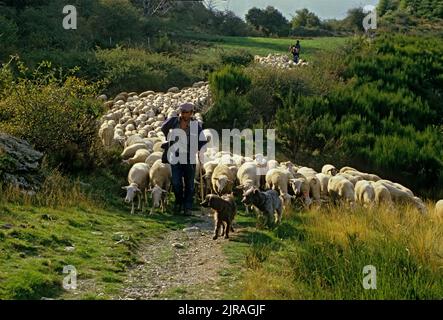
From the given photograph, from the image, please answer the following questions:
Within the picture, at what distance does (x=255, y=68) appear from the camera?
72.3ft

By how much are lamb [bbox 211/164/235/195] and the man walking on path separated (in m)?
0.57

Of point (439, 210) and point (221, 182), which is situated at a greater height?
point (221, 182)

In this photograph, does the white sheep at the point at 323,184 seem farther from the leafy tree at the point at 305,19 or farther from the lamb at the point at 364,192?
the leafy tree at the point at 305,19

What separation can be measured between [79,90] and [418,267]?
9870 mm

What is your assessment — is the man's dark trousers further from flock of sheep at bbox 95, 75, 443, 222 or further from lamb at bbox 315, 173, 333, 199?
lamb at bbox 315, 173, 333, 199

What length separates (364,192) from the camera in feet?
38.2

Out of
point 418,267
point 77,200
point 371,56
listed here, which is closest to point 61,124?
point 77,200

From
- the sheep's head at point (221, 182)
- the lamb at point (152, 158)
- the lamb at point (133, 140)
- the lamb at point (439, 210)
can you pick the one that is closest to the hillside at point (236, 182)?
the lamb at point (439, 210)

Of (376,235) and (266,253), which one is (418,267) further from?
(266,253)

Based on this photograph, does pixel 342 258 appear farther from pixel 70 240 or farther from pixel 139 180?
pixel 139 180

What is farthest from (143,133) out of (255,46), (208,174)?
(255,46)

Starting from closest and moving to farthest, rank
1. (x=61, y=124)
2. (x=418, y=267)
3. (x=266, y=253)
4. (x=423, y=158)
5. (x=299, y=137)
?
(x=418, y=267)
(x=266, y=253)
(x=61, y=124)
(x=423, y=158)
(x=299, y=137)

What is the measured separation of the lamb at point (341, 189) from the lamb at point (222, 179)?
6.65 feet

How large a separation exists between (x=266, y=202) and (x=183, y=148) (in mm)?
1871
